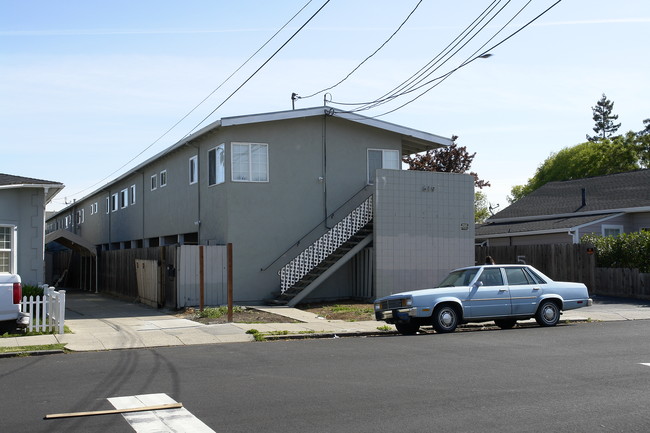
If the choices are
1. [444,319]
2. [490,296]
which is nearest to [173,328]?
[444,319]

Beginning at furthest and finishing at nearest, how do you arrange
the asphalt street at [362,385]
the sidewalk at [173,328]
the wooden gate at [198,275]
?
the wooden gate at [198,275], the sidewalk at [173,328], the asphalt street at [362,385]

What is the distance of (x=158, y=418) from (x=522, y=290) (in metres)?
10.8

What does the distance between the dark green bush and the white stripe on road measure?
2170 cm

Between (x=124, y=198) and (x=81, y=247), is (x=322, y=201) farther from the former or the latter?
(x=124, y=198)

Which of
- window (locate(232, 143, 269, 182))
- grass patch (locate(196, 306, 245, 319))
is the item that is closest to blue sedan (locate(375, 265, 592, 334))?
grass patch (locate(196, 306, 245, 319))

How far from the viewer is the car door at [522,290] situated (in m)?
16.0

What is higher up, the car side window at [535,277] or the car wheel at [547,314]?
the car side window at [535,277]

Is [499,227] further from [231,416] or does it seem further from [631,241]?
[231,416]

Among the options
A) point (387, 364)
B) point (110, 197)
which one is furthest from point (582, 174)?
point (387, 364)

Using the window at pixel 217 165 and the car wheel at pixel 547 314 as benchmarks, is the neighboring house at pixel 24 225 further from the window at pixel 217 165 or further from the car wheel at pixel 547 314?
the car wheel at pixel 547 314

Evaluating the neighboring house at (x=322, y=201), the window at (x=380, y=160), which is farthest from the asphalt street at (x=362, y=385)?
the window at (x=380, y=160)

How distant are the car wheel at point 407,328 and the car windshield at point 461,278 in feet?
4.41

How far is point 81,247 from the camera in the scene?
34719 mm

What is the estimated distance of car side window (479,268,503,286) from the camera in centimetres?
1592
